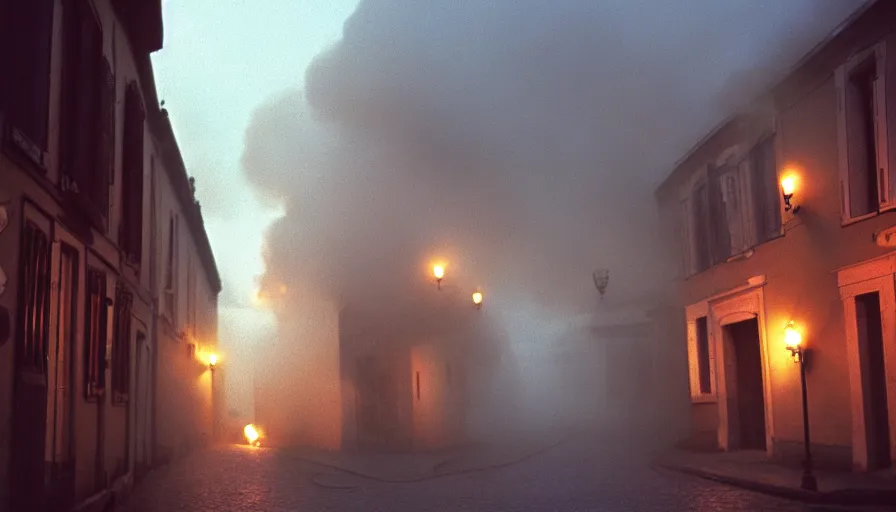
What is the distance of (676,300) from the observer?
82.1ft

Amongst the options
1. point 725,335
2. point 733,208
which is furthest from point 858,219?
point 725,335

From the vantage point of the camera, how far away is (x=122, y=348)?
13617mm

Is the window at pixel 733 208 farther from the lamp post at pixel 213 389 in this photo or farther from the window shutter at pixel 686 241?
the lamp post at pixel 213 389

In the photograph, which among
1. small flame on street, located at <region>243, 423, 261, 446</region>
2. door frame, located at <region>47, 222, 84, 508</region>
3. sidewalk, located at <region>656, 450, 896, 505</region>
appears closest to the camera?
door frame, located at <region>47, 222, 84, 508</region>

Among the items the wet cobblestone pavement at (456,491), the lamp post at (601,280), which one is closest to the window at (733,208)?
the lamp post at (601,280)

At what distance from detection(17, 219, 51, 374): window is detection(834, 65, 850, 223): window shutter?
36.8ft

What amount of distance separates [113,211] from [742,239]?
39.0 feet

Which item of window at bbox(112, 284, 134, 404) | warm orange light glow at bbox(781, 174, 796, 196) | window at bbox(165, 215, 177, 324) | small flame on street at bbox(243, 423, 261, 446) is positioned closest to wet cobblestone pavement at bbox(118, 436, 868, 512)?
window at bbox(112, 284, 134, 404)

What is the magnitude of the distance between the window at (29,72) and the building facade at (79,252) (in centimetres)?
2

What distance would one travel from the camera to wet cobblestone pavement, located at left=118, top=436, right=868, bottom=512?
11766mm

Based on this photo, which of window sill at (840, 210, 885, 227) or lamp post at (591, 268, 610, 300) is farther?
lamp post at (591, 268, 610, 300)

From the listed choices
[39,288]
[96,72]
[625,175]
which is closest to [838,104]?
[96,72]

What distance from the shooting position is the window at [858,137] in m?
13.6

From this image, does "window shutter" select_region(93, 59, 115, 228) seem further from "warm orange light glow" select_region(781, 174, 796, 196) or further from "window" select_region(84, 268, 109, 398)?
"warm orange light glow" select_region(781, 174, 796, 196)
